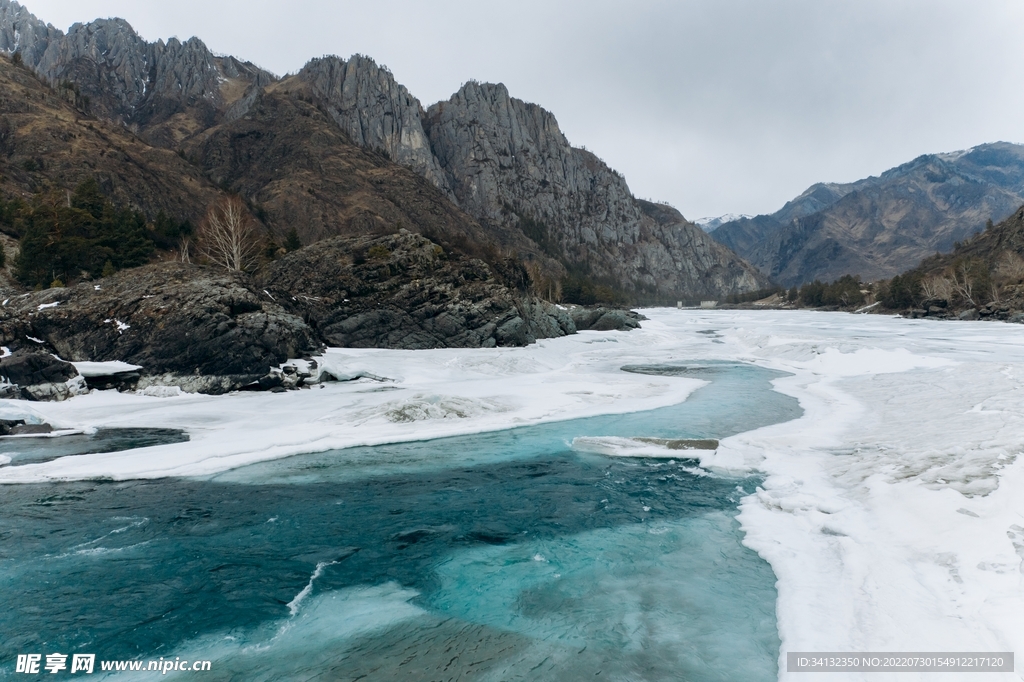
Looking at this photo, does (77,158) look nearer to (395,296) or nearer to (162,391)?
(395,296)

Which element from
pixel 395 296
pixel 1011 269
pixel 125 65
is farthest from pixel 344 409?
pixel 125 65

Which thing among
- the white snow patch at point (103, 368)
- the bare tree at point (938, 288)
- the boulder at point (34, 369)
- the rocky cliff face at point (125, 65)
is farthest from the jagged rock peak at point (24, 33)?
the bare tree at point (938, 288)

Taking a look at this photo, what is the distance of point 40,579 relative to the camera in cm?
702

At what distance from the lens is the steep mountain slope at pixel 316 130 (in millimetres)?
105625

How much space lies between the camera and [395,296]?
36844 mm

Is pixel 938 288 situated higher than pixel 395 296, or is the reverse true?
pixel 938 288

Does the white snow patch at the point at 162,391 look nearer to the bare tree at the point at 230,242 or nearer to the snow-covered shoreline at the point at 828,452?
the snow-covered shoreline at the point at 828,452

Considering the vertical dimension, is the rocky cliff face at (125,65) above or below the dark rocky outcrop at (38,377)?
above

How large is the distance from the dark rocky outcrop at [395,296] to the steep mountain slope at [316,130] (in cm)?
5956

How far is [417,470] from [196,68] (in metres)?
213

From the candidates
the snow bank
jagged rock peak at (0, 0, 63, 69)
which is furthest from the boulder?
jagged rock peak at (0, 0, 63, 69)

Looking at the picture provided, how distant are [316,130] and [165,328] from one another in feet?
375

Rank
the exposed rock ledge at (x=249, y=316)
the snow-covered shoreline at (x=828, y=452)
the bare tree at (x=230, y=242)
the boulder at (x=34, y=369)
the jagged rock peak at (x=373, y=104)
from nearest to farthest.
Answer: the snow-covered shoreline at (x=828, y=452)
the boulder at (x=34, y=369)
the exposed rock ledge at (x=249, y=316)
the bare tree at (x=230, y=242)
the jagged rock peak at (x=373, y=104)

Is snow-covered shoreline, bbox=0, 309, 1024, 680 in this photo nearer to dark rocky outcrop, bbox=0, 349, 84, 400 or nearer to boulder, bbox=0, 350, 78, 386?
dark rocky outcrop, bbox=0, 349, 84, 400
